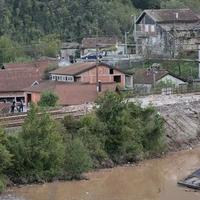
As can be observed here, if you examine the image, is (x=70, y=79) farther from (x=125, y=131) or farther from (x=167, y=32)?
(x=125, y=131)

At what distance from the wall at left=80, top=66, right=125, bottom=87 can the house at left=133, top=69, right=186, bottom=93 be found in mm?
1637

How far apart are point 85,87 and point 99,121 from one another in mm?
10480

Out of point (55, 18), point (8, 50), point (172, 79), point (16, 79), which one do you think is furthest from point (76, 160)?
point (55, 18)

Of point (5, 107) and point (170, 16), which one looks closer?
point (5, 107)

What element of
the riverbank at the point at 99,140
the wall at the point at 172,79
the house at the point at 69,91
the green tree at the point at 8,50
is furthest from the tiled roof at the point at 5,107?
the green tree at the point at 8,50

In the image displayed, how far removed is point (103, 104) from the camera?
100 feet

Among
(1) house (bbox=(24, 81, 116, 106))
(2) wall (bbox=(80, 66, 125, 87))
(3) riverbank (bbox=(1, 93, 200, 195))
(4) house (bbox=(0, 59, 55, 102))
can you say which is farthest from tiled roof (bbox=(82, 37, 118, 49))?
(3) riverbank (bbox=(1, 93, 200, 195))

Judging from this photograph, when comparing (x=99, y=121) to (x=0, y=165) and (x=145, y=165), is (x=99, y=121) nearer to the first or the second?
(x=145, y=165)

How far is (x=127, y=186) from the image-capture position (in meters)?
27.0

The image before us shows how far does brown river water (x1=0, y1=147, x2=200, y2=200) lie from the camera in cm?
2514

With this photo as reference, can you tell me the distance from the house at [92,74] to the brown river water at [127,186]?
44.5ft

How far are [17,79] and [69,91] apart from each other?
7.10 m

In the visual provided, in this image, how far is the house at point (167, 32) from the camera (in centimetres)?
5509

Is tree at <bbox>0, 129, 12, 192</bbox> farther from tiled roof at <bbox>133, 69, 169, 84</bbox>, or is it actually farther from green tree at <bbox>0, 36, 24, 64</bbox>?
green tree at <bbox>0, 36, 24, 64</bbox>
